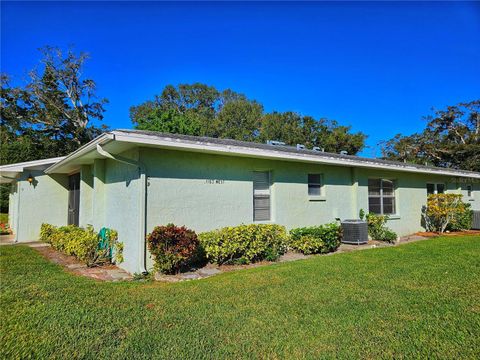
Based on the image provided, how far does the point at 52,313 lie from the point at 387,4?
411 inches

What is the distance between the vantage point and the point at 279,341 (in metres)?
3.25

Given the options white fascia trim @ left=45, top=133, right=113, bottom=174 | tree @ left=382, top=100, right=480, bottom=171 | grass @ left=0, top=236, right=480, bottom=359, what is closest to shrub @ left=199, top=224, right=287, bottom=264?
grass @ left=0, top=236, right=480, bottom=359

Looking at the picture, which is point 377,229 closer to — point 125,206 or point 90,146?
point 125,206

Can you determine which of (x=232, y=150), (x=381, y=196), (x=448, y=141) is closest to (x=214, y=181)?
(x=232, y=150)

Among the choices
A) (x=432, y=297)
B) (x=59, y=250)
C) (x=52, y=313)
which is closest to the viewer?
(x=52, y=313)

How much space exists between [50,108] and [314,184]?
26356 millimetres

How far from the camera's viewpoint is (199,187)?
7.34m

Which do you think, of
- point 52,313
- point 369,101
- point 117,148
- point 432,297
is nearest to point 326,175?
point 432,297

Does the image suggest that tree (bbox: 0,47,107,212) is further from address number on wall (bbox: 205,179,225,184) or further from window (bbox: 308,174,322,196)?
window (bbox: 308,174,322,196)

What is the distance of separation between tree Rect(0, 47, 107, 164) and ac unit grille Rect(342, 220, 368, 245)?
25298mm

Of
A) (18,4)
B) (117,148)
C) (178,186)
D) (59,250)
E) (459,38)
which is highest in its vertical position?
(18,4)

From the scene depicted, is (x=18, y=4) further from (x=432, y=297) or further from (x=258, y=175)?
(x=432, y=297)

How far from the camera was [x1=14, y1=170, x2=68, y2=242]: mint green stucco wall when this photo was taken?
11.9m

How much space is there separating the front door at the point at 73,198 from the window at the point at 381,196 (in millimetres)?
11568
